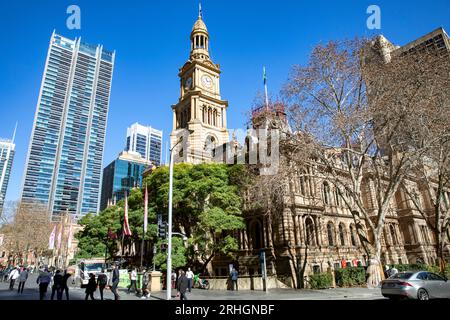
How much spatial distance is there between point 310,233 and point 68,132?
6030 inches

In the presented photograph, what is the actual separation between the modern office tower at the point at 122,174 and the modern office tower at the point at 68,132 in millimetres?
15377

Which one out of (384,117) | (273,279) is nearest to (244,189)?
(273,279)

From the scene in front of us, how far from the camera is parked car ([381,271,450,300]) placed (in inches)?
536

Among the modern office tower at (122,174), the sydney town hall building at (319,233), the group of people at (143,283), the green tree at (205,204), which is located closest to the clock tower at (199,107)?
the sydney town hall building at (319,233)

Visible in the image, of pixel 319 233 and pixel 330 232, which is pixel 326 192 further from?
pixel 319 233

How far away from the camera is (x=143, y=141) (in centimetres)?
18712

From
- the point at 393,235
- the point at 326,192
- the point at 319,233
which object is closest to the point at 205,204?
the point at 319,233

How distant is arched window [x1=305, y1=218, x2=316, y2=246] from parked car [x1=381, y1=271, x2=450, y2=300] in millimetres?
15721

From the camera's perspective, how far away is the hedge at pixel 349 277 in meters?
24.9

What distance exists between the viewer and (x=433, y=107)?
63.9 ft

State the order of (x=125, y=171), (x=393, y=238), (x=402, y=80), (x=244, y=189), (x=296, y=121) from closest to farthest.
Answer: (x=402, y=80), (x=296, y=121), (x=244, y=189), (x=393, y=238), (x=125, y=171)

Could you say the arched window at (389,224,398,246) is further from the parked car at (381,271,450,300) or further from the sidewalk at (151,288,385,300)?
the parked car at (381,271,450,300)
